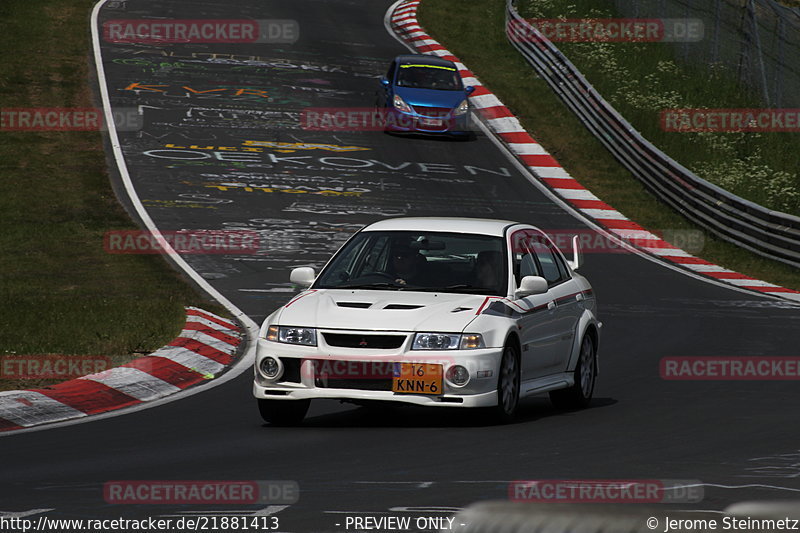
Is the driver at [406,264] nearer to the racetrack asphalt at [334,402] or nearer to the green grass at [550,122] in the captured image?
the racetrack asphalt at [334,402]

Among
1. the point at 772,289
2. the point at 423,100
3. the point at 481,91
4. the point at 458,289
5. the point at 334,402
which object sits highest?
the point at 481,91

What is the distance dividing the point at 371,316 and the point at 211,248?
11720 mm

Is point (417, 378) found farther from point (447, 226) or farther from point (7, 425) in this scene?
point (7, 425)

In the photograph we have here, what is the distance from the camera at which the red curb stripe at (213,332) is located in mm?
13922

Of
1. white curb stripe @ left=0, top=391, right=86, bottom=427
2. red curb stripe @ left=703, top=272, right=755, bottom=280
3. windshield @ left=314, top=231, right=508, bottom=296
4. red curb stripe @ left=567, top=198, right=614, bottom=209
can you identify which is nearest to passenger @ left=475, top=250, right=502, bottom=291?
windshield @ left=314, top=231, right=508, bottom=296

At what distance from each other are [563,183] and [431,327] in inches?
753

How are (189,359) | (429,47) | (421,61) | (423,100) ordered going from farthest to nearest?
(429,47)
(421,61)
(423,100)
(189,359)

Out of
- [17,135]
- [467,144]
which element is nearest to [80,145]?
[17,135]

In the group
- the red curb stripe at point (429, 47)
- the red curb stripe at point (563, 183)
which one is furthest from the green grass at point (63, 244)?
the red curb stripe at point (429, 47)

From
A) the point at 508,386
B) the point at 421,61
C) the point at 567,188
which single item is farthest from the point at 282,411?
the point at 421,61

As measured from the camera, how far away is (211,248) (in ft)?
68.8

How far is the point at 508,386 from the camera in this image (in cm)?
990

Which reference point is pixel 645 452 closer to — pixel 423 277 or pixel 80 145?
pixel 423 277

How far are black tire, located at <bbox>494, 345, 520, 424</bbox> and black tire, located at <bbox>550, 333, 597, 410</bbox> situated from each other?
44.2 inches
